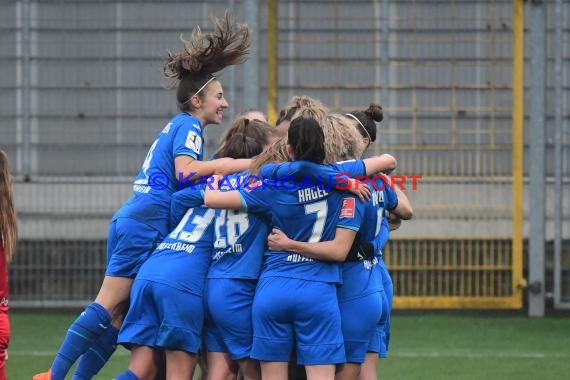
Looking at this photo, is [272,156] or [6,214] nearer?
[272,156]

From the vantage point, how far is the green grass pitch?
24.8ft

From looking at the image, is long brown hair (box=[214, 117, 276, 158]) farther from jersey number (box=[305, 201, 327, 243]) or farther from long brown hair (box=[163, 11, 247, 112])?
jersey number (box=[305, 201, 327, 243])

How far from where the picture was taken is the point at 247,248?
17.5ft

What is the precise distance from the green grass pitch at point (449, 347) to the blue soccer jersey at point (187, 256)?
2180 mm

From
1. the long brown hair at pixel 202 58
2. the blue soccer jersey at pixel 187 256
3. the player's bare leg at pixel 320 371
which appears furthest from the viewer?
the long brown hair at pixel 202 58

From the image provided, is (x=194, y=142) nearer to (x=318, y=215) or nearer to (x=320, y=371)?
(x=318, y=215)

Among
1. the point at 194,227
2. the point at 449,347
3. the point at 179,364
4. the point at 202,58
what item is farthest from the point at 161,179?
the point at 449,347

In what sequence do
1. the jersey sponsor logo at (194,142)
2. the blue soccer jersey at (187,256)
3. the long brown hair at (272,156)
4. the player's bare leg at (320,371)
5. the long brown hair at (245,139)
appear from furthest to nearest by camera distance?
the jersey sponsor logo at (194,142) → the long brown hair at (245,139) → the blue soccer jersey at (187,256) → the long brown hair at (272,156) → the player's bare leg at (320,371)

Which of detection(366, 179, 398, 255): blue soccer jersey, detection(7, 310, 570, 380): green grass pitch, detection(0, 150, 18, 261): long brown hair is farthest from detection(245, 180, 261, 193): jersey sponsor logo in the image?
detection(7, 310, 570, 380): green grass pitch

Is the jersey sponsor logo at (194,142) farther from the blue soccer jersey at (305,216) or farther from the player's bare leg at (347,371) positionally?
the player's bare leg at (347,371)

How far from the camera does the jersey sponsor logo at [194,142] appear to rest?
572 centimetres

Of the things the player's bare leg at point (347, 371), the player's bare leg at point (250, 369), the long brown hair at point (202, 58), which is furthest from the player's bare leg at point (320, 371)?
the long brown hair at point (202, 58)

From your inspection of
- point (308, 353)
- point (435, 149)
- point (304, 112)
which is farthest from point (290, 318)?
point (435, 149)

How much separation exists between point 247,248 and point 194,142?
0.69 m
